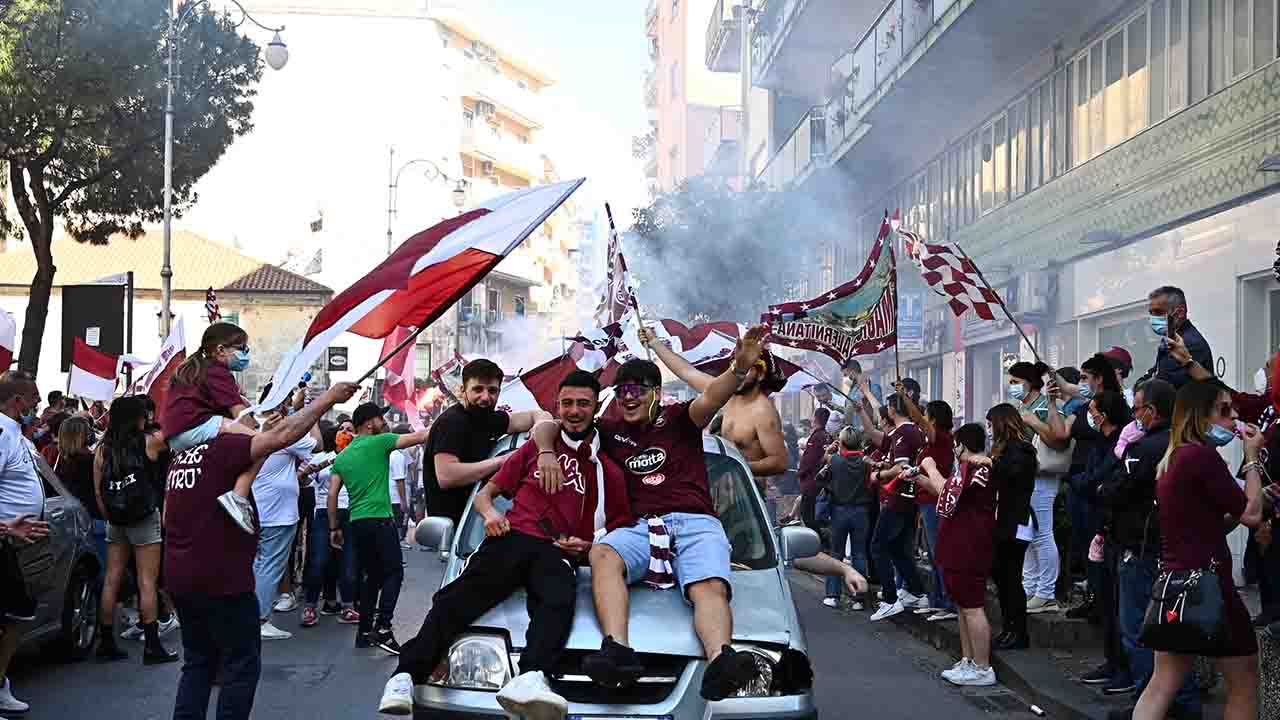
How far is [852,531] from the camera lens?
14195 millimetres

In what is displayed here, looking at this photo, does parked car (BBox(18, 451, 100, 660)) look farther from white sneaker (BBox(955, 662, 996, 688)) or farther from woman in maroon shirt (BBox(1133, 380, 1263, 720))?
woman in maroon shirt (BBox(1133, 380, 1263, 720))

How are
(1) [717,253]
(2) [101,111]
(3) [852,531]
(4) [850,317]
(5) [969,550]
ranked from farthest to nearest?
1. (1) [717,253]
2. (2) [101,111]
3. (3) [852,531]
4. (4) [850,317]
5. (5) [969,550]

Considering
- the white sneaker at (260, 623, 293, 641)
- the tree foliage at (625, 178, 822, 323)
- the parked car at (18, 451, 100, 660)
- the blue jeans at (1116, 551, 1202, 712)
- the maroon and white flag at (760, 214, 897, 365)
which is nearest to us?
the blue jeans at (1116, 551, 1202, 712)

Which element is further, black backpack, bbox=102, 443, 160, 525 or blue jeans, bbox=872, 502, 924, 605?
blue jeans, bbox=872, 502, 924, 605

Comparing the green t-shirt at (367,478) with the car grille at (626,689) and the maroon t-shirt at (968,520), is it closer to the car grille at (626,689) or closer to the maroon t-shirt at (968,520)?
the maroon t-shirt at (968,520)

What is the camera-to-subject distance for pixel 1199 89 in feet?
50.4

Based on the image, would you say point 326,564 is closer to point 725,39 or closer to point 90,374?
point 90,374

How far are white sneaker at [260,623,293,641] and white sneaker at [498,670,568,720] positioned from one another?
6.89 metres

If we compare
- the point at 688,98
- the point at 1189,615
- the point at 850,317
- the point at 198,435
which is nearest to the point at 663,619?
the point at 198,435

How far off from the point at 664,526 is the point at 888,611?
7.03 m

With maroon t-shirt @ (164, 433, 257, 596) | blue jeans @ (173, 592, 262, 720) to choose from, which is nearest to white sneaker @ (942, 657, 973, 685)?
blue jeans @ (173, 592, 262, 720)

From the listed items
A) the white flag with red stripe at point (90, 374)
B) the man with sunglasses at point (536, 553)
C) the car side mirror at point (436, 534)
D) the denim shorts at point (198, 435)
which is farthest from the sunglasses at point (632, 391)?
the white flag with red stripe at point (90, 374)

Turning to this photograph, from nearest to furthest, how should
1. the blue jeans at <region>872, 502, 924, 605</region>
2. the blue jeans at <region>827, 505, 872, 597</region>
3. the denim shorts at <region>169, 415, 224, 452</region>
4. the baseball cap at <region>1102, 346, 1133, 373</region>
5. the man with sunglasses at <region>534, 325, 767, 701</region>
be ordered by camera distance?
1. the man with sunglasses at <region>534, 325, 767, 701</region>
2. the denim shorts at <region>169, 415, 224, 452</region>
3. the baseball cap at <region>1102, 346, 1133, 373</region>
4. the blue jeans at <region>872, 502, 924, 605</region>
5. the blue jeans at <region>827, 505, 872, 597</region>

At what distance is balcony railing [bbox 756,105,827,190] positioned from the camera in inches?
1239
